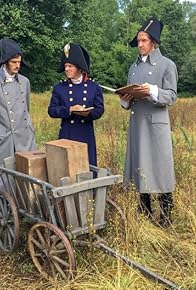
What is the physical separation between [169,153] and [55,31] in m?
27.1

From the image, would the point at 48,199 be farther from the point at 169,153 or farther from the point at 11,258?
the point at 169,153

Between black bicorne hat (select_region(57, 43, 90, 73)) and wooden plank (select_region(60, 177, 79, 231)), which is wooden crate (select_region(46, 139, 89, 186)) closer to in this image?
wooden plank (select_region(60, 177, 79, 231))

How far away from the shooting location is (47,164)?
13.1 ft

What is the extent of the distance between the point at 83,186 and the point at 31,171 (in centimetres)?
65

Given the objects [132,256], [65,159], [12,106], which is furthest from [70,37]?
[132,256]

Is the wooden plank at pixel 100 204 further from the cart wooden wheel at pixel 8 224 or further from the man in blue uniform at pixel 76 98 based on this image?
the man in blue uniform at pixel 76 98

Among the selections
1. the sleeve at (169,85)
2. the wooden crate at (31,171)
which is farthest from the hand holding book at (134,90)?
the wooden crate at (31,171)

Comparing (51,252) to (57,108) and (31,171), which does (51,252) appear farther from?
(57,108)

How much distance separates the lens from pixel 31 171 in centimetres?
401

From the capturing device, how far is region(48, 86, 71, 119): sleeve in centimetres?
446

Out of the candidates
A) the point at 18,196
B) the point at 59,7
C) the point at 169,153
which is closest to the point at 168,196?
the point at 169,153

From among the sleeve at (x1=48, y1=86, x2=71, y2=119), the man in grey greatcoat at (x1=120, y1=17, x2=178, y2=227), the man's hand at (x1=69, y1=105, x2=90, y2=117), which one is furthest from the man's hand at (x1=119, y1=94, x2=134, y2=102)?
the sleeve at (x1=48, y1=86, x2=71, y2=119)

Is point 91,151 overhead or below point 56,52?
below

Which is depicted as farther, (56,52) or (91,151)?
(56,52)
